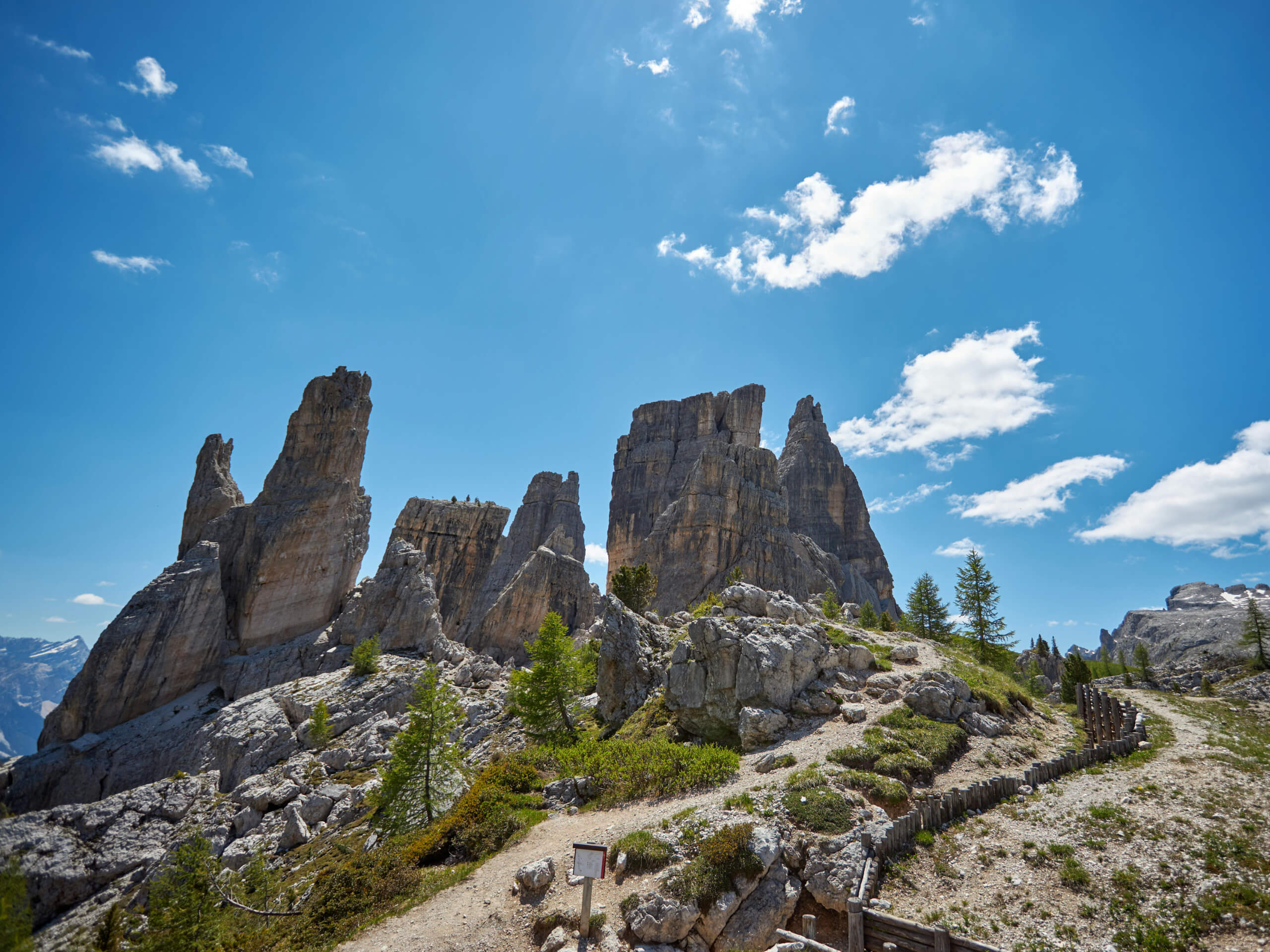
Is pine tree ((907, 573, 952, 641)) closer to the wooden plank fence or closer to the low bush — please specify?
the wooden plank fence

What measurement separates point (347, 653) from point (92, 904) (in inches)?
1113

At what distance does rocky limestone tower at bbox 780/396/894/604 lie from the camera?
360 feet

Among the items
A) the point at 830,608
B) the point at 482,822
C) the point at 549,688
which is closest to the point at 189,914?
the point at 482,822

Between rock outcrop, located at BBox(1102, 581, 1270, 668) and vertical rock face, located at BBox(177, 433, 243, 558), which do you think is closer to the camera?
vertical rock face, located at BBox(177, 433, 243, 558)

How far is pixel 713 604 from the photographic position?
140 feet

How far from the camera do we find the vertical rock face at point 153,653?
175 feet

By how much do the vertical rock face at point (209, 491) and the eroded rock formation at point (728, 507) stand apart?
5284 centimetres

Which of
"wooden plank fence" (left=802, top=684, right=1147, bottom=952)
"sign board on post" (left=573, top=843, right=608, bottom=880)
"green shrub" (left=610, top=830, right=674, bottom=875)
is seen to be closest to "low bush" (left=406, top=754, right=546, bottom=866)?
"green shrub" (left=610, top=830, right=674, bottom=875)

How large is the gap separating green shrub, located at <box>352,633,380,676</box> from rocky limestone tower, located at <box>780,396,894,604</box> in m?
76.3

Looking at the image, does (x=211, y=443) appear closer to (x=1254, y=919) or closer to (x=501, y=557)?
(x=501, y=557)

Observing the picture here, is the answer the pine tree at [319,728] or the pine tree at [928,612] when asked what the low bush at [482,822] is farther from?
the pine tree at [928,612]

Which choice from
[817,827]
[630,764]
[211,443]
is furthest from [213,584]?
[817,827]

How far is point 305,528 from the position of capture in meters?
67.2

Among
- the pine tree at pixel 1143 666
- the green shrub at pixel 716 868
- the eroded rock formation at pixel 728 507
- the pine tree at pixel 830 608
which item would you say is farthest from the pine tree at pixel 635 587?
the pine tree at pixel 1143 666
